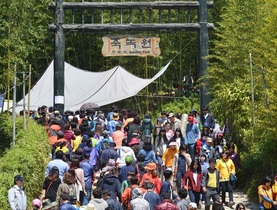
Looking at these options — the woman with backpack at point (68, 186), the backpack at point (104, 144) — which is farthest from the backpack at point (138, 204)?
the backpack at point (104, 144)

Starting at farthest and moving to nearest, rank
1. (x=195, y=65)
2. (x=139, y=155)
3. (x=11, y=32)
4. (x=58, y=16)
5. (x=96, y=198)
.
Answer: (x=195, y=65) < (x=58, y=16) < (x=11, y=32) < (x=139, y=155) < (x=96, y=198)

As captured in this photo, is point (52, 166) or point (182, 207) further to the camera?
point (52, 166)

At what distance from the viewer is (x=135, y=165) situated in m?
12.2

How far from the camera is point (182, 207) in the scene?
10.1 meters

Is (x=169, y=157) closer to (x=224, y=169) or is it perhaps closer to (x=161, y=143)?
(x=224, y=169)

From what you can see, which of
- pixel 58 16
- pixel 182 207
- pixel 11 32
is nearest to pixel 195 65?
pixel 58 16

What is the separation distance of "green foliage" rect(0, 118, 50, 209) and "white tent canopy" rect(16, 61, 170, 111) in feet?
27.3

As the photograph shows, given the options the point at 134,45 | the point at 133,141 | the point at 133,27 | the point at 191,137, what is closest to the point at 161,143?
the point at 191,137

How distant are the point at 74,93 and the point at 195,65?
826 centimetres

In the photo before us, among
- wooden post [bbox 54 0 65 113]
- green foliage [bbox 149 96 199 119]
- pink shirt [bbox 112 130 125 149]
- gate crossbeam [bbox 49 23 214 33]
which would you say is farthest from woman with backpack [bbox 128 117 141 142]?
green foliage [bbox 149 96 199 119]

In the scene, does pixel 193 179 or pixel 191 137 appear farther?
pixel 191 137

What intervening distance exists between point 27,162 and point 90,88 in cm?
1209

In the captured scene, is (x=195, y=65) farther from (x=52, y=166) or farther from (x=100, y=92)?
(x=52, y=166)

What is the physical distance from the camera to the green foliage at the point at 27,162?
11289 mm
